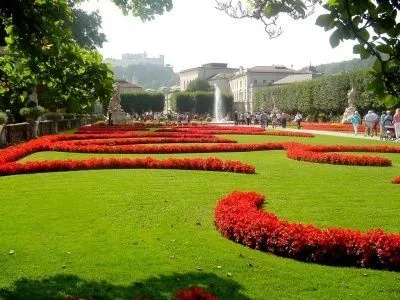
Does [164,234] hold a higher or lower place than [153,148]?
lower

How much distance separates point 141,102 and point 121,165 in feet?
243

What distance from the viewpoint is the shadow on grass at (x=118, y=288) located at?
460 cm

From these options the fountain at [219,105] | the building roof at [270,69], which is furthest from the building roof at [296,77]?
the fountain at [219,105]

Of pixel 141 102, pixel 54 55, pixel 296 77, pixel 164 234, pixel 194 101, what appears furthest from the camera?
pixel 296 77

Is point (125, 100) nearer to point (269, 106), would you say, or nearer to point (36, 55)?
point (269, 106)

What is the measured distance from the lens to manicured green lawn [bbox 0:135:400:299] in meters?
4.84

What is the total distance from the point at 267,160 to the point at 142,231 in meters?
8.56

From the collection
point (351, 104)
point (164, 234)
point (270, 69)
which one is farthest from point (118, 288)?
point (270, 69)

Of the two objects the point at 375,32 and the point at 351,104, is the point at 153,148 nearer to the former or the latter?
the point at 375,32

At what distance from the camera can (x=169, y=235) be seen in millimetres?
6426

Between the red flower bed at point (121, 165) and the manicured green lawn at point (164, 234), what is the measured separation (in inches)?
23.0

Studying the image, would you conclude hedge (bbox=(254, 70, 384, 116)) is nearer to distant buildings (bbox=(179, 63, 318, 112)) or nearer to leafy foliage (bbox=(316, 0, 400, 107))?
distant buildings (bbox=(179, 63, 318, 112))

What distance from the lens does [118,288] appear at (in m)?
4.78

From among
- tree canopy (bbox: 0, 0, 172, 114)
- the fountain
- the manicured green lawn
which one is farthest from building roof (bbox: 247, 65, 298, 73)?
tree canopy (bbox: 0, 0, 172, 114)
